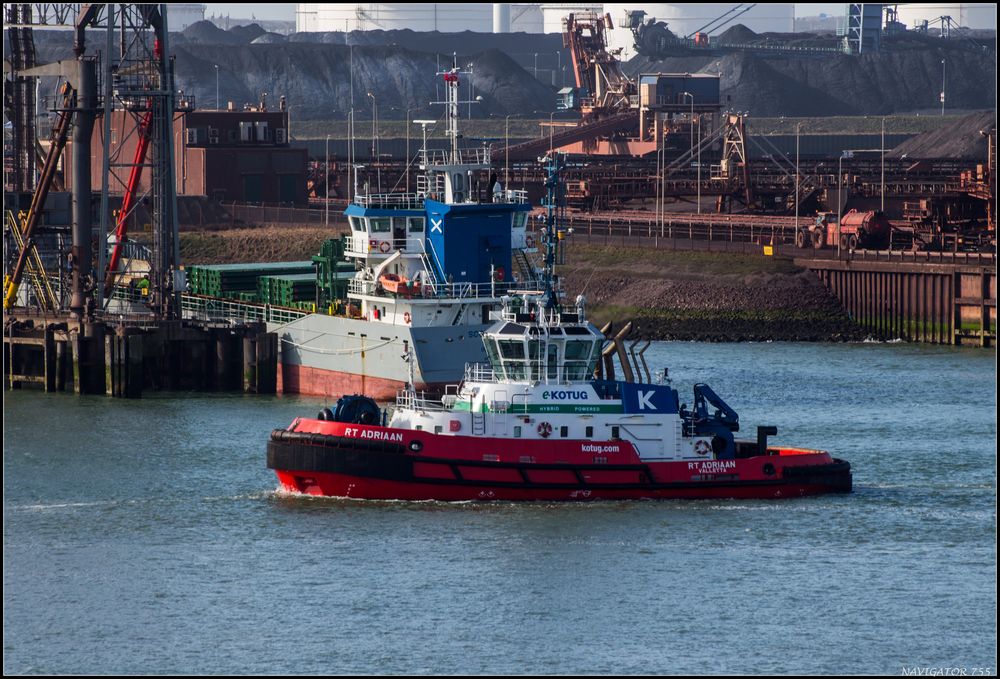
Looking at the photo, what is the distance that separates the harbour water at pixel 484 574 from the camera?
3234cm

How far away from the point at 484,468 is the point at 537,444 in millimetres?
1324

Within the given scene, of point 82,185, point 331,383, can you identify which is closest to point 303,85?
point 82,185

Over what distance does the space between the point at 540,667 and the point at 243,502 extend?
13294mm

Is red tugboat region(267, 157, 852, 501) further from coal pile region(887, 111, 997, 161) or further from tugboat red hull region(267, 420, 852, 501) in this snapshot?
coal pile region(887, 111, 997, 161)

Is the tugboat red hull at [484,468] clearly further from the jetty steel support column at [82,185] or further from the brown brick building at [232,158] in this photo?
the brown brick building at [232,158]

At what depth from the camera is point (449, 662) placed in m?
31.8

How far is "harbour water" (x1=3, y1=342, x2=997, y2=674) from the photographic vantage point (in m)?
32.3

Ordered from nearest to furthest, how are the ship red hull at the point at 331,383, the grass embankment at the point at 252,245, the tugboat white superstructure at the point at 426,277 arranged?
the tugboat white superstructure at the point at 426,277 → the ship red hull at the point at 331,383 → the grass embankment at the point at 252,245

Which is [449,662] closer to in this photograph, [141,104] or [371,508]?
[371,508]

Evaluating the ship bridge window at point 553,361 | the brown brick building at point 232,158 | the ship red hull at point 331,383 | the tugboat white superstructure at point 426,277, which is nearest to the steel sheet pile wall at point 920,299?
the tugboat white superstructure at point 426,277

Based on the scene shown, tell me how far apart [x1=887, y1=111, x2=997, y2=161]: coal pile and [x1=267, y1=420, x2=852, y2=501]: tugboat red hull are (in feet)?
326

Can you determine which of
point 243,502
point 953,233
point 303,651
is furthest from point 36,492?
point 953,233

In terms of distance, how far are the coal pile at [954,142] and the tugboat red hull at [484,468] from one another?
99284 millimetres

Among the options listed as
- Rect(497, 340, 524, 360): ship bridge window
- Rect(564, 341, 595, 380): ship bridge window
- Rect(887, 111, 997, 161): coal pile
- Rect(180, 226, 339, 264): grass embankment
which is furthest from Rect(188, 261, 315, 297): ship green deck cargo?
Rect(887, 111, 997, 161): coal pile
